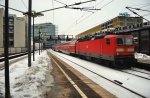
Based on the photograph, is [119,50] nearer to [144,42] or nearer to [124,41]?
[124,41]

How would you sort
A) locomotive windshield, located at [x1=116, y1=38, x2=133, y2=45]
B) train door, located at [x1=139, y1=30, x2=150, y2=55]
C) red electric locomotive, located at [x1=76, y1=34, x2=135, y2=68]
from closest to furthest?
red electric locomotive, located at [x1=76, y1=34, x2=135, y2=68]
locomotive windshield, located at [x1=116, y1=38, x2=133, y2=45]
train door, located at [x1=139, y1=30, x2=150, y2=55]

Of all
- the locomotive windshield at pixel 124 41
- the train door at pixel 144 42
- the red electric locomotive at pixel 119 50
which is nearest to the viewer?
the red electric locomotive at pixel 119 50

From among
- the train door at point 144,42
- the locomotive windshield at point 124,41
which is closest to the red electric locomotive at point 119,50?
the locomotive windshield at point 124,41

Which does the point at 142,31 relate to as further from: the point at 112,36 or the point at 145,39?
the point at 112,36

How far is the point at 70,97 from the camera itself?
995cm

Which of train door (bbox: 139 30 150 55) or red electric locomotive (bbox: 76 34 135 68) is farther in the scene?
train door (bbox: 139 30 150 55)

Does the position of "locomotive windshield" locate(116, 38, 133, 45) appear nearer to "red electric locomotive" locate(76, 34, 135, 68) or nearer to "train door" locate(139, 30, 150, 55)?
"red electric locomotive" locate(76, 34, 135, 68)

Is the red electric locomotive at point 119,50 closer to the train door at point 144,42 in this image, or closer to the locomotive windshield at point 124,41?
the locomotive windshield at point 124,41

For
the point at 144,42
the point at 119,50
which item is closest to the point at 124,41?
the point at 119,50

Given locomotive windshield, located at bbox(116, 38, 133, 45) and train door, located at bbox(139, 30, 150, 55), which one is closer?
locomotive windshield, located at bbox(116, 38, 133, 45)

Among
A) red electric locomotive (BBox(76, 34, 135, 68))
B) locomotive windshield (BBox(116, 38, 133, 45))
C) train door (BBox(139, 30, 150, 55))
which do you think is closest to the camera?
red electric locomotive (BBox(76, 34, 135, 68))

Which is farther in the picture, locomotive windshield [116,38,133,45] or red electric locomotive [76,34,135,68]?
locomotive windshield [116,38,133,45]

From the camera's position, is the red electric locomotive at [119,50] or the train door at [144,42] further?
the train door at [144,42]

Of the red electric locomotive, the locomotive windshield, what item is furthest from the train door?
the red electric locomotive
